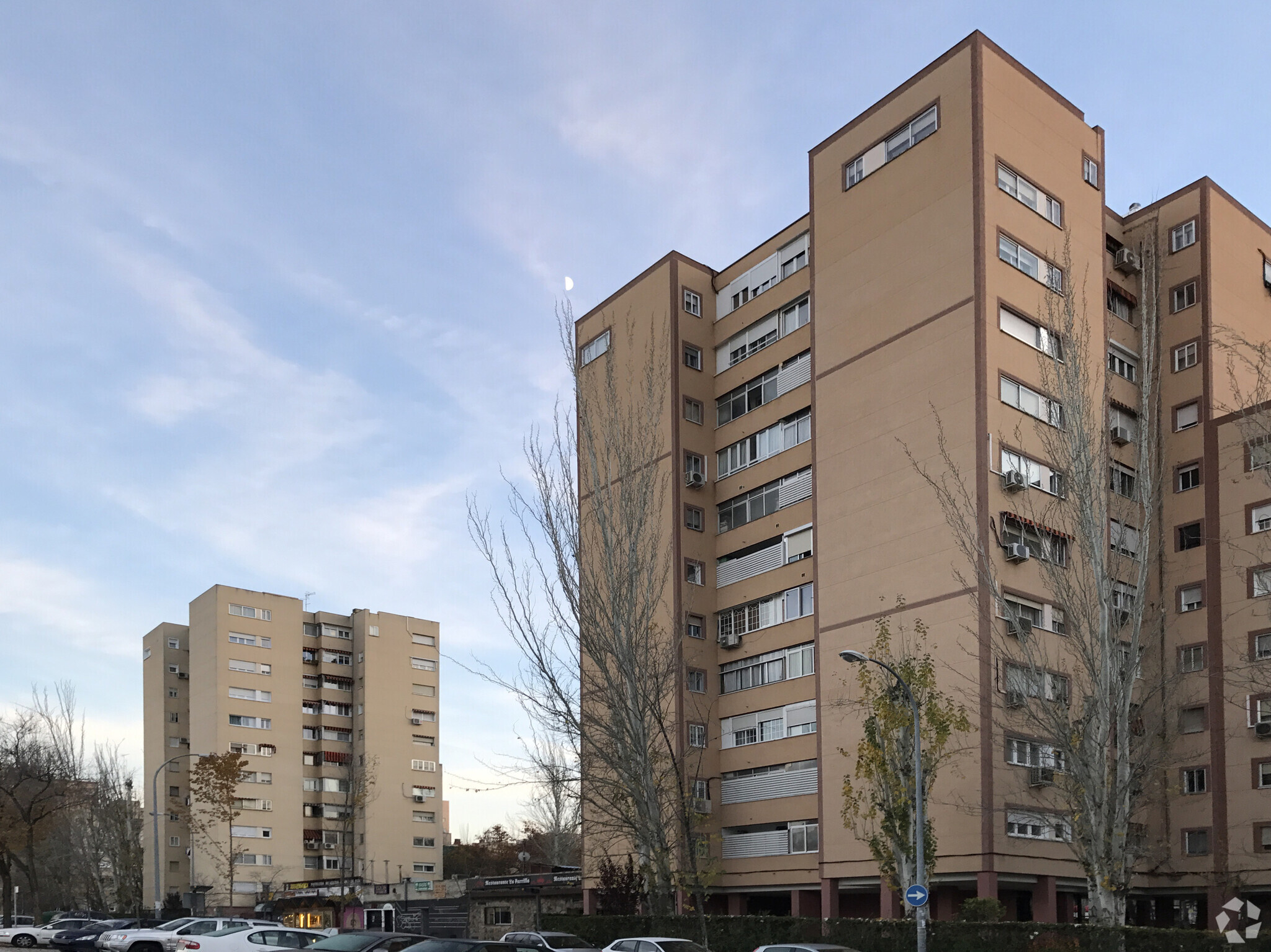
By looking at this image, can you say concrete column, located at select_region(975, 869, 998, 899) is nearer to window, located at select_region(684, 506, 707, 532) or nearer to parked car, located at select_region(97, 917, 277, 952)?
window, located at select_region(684, 506, 707, 532)

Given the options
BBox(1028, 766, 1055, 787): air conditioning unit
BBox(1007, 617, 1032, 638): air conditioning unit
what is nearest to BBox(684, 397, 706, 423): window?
BBox(1007, 617, 1032, 638): air conditioning unit

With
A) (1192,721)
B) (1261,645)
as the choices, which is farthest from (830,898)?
(1261,645)

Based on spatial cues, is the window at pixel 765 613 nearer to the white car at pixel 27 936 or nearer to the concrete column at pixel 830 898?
the concrete column at pixel 830 898

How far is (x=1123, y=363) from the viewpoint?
46.9 m

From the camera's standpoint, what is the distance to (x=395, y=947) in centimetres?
2583

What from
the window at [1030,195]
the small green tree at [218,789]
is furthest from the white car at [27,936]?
the window at [1030,195]

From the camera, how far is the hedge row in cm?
3014

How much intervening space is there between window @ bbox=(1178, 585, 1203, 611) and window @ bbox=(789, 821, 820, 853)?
15.0 m

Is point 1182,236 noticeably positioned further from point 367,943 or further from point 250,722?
point 250,722

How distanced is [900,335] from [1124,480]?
1006 cm

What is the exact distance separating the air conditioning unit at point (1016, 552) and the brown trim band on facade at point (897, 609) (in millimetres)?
1709

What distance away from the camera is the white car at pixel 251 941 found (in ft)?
93.7

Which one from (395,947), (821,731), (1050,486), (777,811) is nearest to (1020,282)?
(1050,486)

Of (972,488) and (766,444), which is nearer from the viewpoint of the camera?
(972,488)
